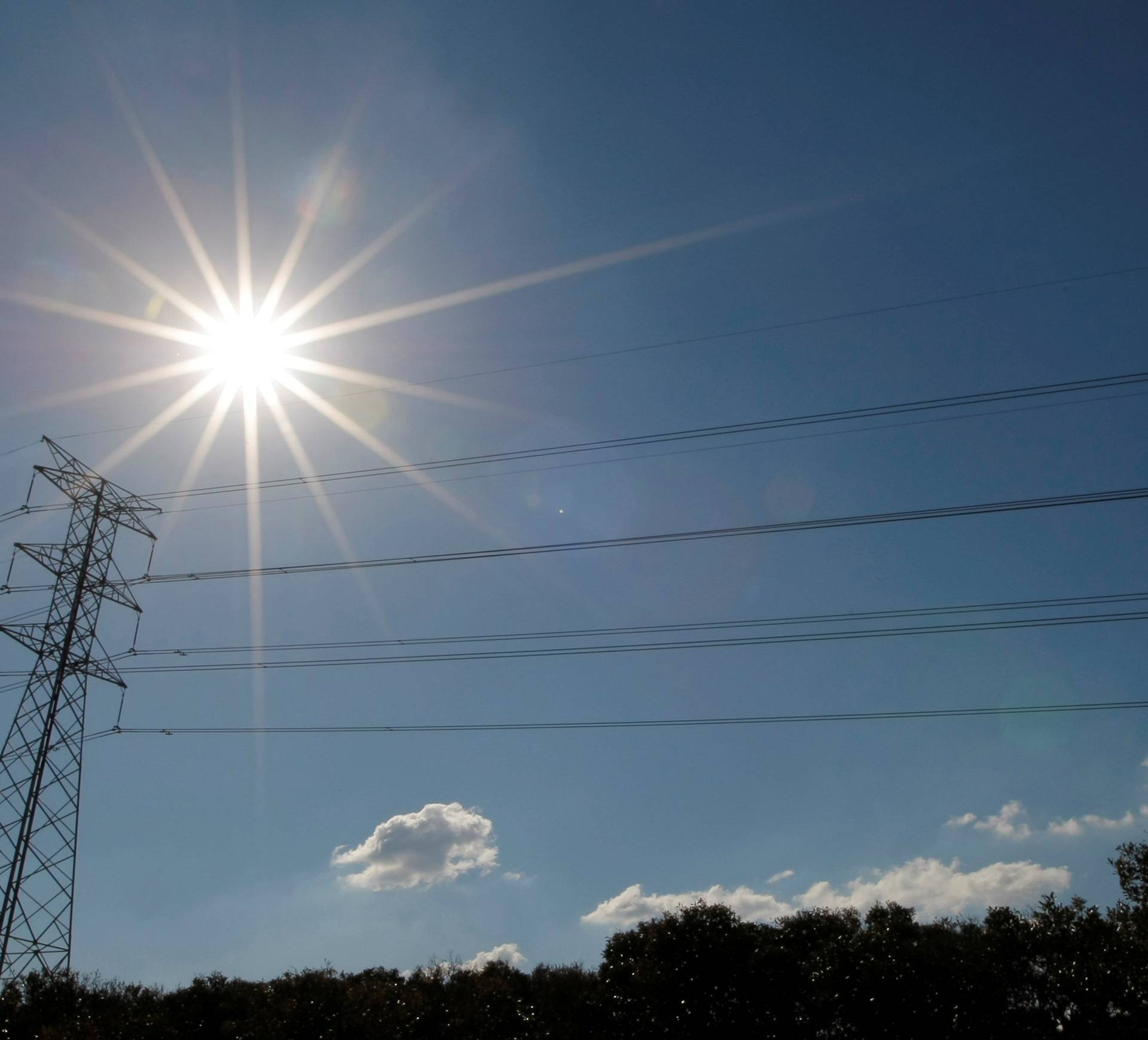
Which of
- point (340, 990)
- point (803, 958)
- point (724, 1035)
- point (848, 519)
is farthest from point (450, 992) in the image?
point (848, 519)

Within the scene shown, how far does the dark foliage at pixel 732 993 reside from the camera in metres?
27.9

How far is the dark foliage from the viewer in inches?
1099

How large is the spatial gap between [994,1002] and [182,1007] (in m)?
34.3

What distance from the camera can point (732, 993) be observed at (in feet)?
108

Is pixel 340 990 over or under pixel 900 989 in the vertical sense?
over

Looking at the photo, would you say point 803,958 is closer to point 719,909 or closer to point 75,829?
point 719,909

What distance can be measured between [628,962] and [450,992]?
28.5 ft

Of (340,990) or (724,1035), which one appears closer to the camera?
(724,1035)

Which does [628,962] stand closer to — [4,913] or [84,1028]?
[84,1028]

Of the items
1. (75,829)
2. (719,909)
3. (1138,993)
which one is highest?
(75,829)

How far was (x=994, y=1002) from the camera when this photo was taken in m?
29.3

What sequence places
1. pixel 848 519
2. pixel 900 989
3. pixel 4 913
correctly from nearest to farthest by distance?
1. pixel 848 519
2. pixel 4 913
3. pixel 900 989

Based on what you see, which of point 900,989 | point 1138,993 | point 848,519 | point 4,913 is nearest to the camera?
point 848,519

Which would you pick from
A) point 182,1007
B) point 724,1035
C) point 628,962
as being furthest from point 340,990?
point 724,1035
